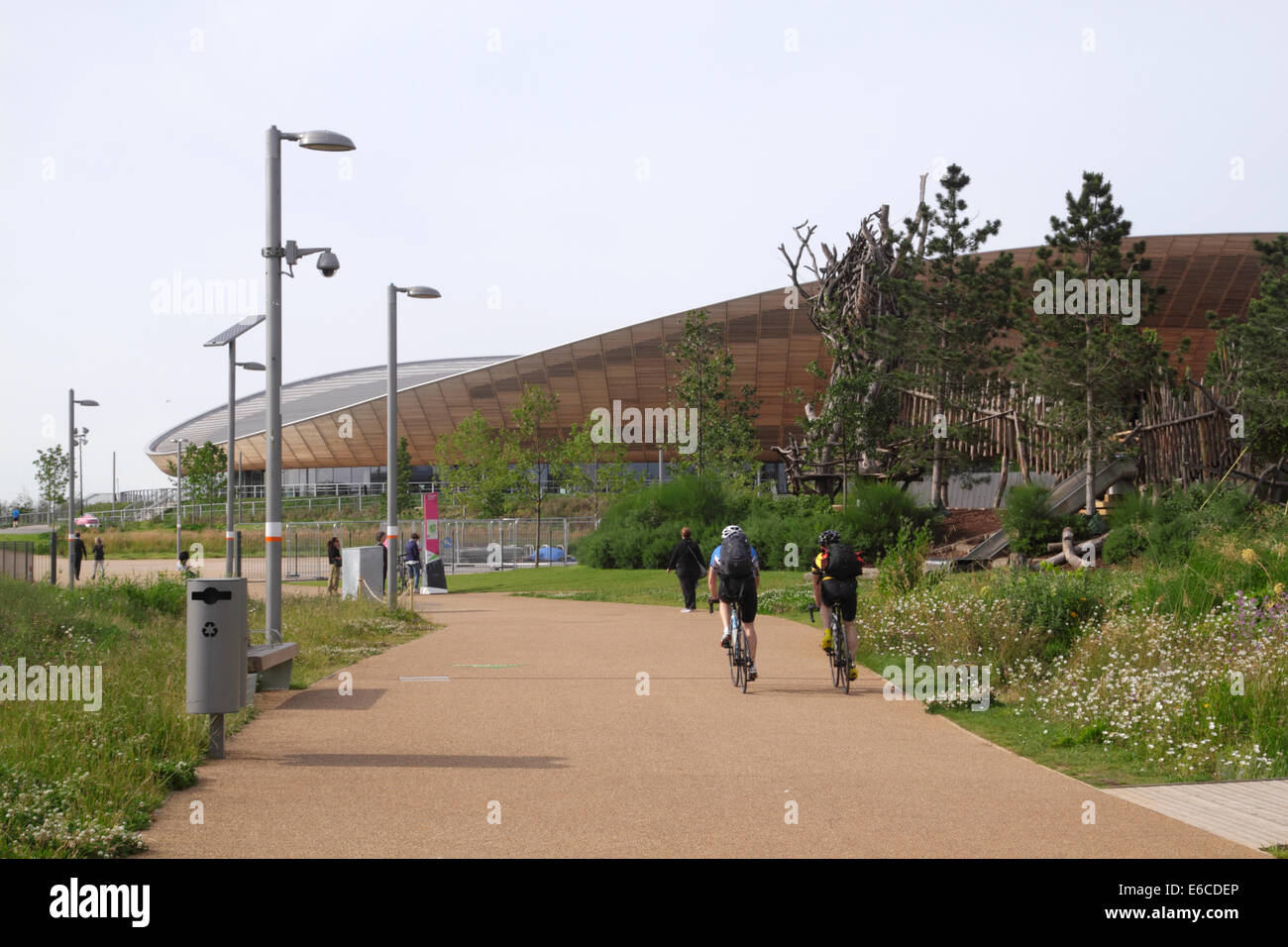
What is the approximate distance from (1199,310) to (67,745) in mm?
61496

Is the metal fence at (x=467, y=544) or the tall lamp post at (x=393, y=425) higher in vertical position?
the tall lamp post at (x=393, y=425)

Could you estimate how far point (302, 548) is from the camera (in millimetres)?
46375

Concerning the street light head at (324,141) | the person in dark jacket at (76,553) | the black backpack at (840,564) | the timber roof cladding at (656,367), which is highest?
the timber roof cladding at (656,367)

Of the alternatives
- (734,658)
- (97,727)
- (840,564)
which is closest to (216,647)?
(97,727)

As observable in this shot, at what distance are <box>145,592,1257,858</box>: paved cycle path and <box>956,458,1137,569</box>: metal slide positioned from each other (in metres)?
17.8

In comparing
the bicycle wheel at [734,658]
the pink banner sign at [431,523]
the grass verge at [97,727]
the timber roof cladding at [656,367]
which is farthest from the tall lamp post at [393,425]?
the timber roof cladding at [656,367]

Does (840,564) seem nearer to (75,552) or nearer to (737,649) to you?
(737,649)

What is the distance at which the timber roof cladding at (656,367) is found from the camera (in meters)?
58.9

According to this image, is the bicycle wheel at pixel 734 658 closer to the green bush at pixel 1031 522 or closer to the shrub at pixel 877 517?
the shrub at pixel 877 517

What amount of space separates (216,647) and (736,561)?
5.39 m

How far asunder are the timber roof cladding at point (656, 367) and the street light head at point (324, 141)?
143ft

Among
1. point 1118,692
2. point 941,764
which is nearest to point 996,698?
point 1118,692

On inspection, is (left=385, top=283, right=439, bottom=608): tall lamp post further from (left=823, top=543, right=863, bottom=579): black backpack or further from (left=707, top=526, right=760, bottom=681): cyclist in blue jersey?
(left=823, top=543, right=863, bottom=579): black backpack
